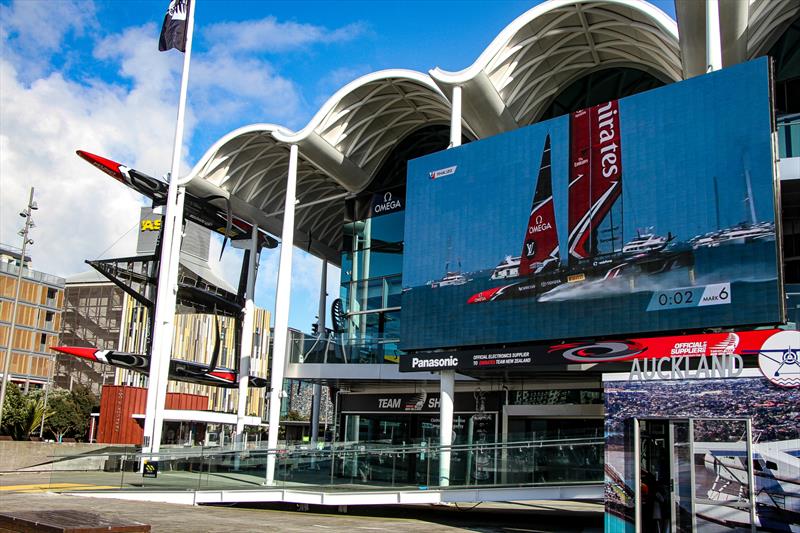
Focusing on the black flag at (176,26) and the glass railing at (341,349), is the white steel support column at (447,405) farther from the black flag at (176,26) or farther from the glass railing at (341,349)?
the black flag at (176,26)

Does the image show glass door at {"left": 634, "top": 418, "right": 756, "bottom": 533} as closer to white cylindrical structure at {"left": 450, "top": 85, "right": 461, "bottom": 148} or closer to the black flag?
white cylindrical structure at {"left": 450, "top": 85, "right": 461, "bottom": 148}

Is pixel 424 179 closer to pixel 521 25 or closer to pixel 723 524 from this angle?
pixel 521 25

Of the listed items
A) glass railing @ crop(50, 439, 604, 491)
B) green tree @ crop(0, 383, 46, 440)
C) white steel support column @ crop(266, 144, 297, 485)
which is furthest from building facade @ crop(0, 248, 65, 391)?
glass railing @ crop(50, 439, 604, 491)

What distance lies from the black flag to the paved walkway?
54.7ft

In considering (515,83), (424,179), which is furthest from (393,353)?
(515,83)

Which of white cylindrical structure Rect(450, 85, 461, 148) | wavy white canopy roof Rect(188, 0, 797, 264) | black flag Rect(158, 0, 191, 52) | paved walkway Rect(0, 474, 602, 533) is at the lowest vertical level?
paved walkway Rect(0, 474, 602, 533)

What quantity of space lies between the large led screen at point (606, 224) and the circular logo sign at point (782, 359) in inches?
236

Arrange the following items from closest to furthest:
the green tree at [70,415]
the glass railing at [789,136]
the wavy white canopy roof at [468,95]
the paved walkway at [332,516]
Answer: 1. the paved walkway at [332,516]
2. the glass railing at [789,136]
3. the wavy white canopy roof at [468,95]
4. the green tree at [70,415]

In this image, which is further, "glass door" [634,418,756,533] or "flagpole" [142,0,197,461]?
"flagpole" [142,0,197,461]

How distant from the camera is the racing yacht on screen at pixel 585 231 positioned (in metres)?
18.6

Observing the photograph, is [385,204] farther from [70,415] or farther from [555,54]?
[70,415]

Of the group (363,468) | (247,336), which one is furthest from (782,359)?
(247,336)

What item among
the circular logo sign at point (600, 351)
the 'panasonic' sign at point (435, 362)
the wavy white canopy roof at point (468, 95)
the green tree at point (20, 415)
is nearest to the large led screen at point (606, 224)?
the circular logo sign at point (600, 351)

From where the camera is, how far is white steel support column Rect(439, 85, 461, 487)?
60.2ft
